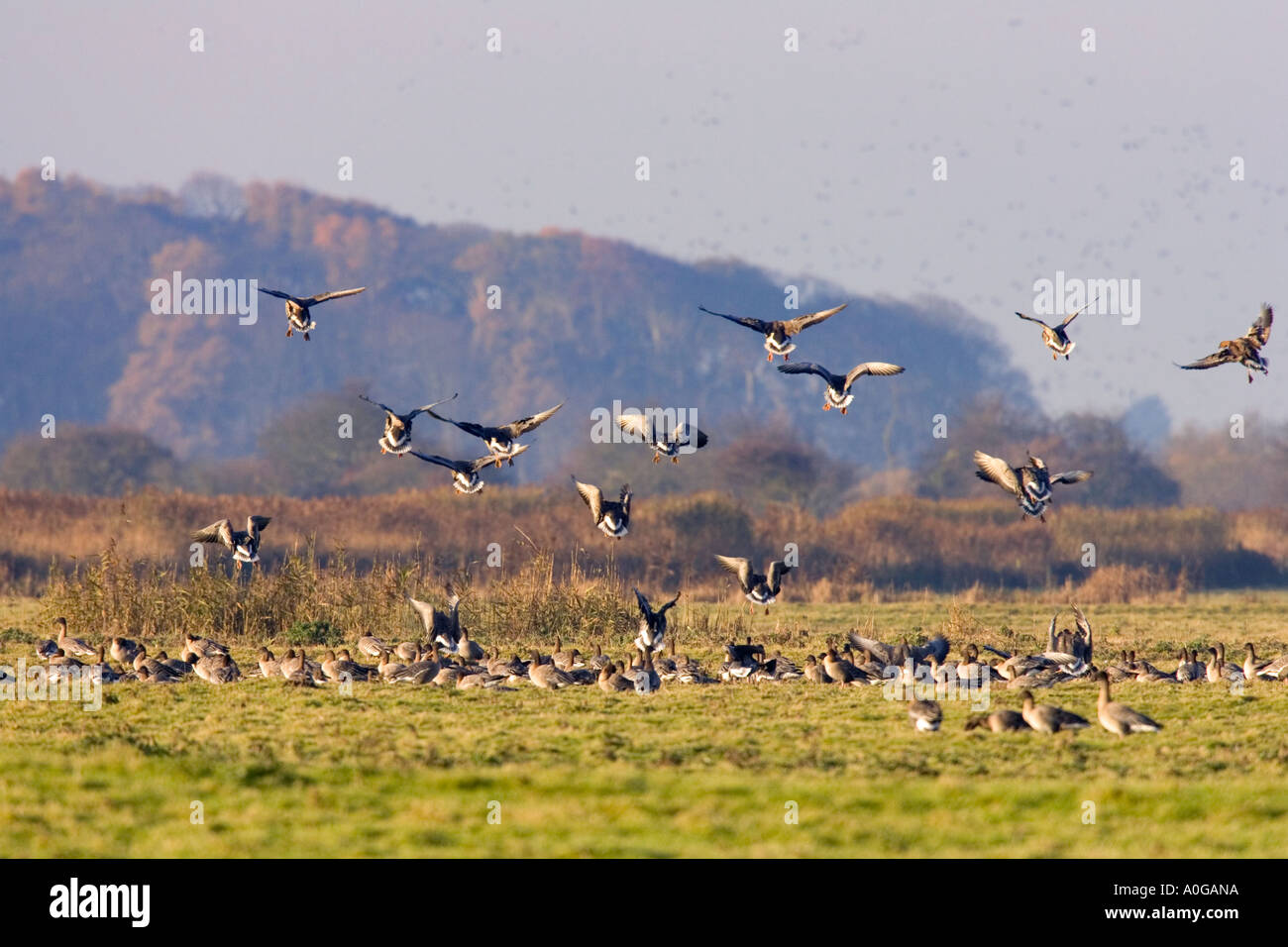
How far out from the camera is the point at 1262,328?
72.7ft

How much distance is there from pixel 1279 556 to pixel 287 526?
29.8 m

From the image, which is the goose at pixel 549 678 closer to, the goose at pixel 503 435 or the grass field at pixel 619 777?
the grass field at pixel 619 777

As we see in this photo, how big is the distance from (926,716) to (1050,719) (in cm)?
114

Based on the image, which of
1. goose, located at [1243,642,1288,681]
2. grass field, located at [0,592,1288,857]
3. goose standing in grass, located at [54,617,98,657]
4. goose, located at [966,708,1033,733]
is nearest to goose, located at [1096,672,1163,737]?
grass field, located at [0,592,1288,857]

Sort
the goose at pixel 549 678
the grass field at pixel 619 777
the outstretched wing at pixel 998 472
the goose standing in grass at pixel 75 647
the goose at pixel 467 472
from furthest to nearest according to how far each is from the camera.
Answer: the goose at pixel 467 472 → the goose standing in grass at pixel 75 647 → the outstretched wing at pixel 998 472 → the goose at pixel 549 678 → the grass field at pixel 619 777

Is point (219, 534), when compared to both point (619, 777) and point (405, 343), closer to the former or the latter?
point (619, 777)

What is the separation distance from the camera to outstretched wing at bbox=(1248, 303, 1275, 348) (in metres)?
21.9

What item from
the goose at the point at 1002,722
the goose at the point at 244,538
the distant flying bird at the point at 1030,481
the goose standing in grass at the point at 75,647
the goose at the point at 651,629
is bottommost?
the goose at the point at 1002,722

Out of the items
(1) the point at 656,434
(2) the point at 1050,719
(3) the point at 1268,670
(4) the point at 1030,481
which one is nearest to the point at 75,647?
(1) the point at 656,434

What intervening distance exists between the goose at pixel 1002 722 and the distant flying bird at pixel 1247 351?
763 centimetres

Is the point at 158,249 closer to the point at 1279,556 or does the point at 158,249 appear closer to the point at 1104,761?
the point at 1279,556

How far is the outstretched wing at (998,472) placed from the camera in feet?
73.1

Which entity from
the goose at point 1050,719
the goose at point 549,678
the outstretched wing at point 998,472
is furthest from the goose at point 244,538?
the goose at point 1050,719

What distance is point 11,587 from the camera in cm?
3453
